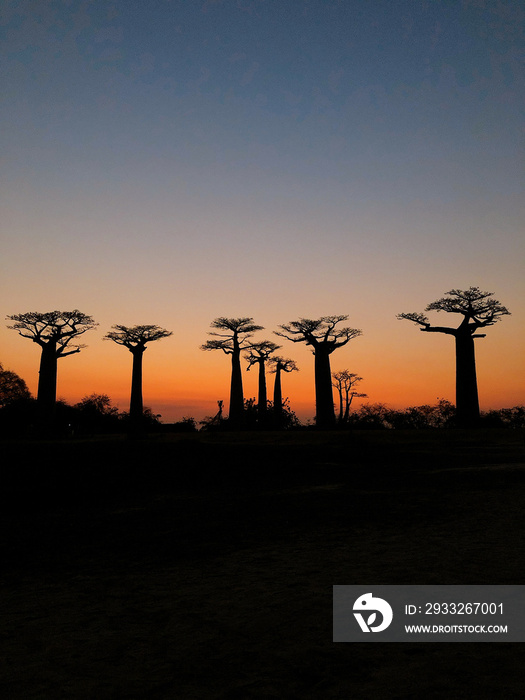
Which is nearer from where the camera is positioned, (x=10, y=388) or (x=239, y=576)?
(x=239, y=576)

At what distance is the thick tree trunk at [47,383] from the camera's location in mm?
33000

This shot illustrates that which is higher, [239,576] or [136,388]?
[136,388]

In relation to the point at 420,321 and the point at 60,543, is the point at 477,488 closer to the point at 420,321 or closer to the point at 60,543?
the point at 60,543

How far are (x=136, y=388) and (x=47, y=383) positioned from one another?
16.6 feet

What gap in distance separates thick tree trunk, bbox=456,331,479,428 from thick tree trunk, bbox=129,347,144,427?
1800 cm

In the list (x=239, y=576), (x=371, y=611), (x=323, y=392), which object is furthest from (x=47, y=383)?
(x=371, y=611)

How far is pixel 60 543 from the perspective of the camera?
6.58 meters

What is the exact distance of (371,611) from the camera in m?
3.74

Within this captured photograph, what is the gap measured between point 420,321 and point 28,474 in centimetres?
2425

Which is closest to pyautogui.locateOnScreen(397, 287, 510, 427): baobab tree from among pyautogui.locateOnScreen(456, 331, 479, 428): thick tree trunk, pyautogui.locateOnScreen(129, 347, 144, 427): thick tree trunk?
pyautogui.locateOnScreen(456, 331, 479, 428): thick tree trunk

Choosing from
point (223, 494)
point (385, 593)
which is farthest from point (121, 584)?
point (223, 494)

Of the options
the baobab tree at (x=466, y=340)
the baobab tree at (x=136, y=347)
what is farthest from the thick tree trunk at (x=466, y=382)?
the baobab tree at (x=136, y=347)

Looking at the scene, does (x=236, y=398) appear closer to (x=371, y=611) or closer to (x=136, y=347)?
(x=136, y=347)

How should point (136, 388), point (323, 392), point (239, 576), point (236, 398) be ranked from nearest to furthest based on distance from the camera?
point (239, 576) → point (136, 388) → point (323, 392) → point (236, 398)
